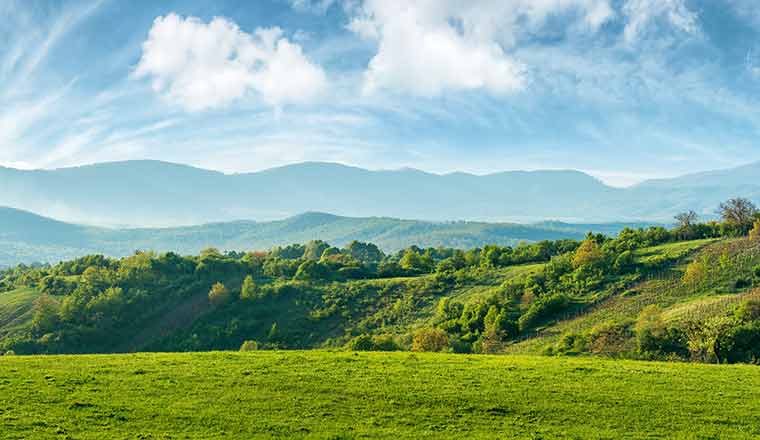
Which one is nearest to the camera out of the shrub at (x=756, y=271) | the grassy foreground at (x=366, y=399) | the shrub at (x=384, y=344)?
the grassy foreground at (x=366, y=399)

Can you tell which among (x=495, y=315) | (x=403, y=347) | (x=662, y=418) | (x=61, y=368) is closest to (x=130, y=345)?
(x=403, y=347)

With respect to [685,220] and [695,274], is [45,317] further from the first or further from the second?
[685,220]

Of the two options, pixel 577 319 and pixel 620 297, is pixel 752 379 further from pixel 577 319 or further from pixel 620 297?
pixel 620 297

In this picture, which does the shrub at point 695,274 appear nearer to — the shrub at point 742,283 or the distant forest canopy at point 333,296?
the distant forest canopy at point 333,296

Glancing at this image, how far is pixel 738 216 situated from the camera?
303ft

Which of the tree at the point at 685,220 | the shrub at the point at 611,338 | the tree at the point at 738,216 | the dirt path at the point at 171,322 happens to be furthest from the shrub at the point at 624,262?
the dirt path at the point at 171,322

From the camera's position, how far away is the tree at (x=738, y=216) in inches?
3497

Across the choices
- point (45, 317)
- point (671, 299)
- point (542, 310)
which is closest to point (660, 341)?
point (671, 299)

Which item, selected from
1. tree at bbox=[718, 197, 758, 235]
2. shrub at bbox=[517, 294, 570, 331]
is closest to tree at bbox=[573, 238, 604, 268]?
shrub at bbox=[517, 294, 570, 331]

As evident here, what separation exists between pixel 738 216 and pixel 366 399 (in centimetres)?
A: 9010

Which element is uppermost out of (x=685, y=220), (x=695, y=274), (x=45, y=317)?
(x=685, y=220)

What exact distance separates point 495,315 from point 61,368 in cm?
Result: 4705

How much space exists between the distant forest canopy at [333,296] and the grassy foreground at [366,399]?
24.8 m

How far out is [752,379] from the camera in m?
27.5
